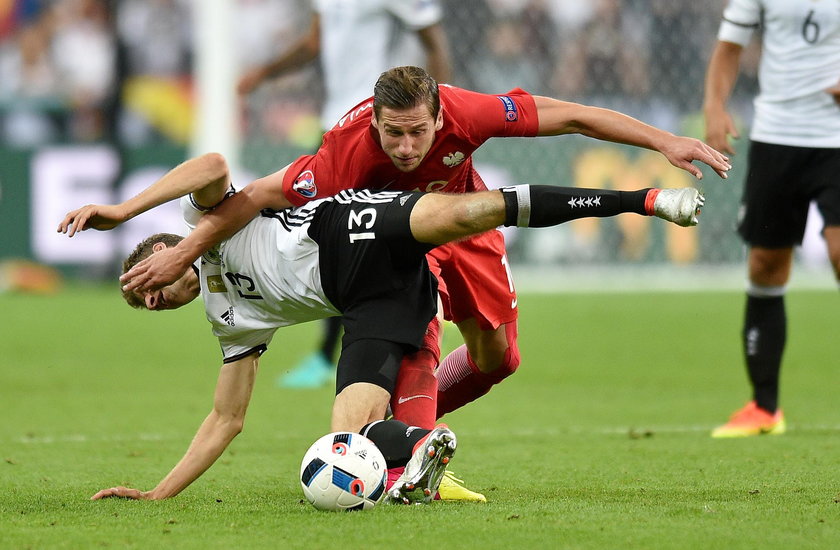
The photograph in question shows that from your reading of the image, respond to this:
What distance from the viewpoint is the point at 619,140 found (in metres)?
4.40

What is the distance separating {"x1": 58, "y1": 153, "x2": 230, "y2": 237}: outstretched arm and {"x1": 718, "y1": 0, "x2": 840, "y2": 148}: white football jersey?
282 cm

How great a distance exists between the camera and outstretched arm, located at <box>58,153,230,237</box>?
4102 millimetres

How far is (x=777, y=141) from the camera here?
600 cm

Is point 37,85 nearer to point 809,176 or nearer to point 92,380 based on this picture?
point 92,380

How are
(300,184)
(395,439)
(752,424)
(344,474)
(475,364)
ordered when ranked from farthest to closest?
(752,424)
(475,364)
(300,184)
(395,439)
(344,474)

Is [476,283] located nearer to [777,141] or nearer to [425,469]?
[425,469]

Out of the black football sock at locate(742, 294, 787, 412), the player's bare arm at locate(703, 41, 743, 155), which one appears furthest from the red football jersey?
the black football sock at locate(742, 294, 787, 412)

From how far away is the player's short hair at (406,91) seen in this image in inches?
167

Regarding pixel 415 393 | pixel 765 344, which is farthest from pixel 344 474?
pixel 765 344

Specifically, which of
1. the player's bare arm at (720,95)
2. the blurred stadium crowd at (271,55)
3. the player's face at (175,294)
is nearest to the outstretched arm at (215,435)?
the player's face at (175,294)

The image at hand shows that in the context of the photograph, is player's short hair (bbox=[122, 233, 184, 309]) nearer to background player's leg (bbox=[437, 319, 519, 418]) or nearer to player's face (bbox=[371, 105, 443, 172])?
player's face (bbox=[371, 105, 443, 172])

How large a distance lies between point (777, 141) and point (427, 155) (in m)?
2.12

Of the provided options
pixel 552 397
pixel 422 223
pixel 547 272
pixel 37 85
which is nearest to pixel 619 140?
pixel 422 223

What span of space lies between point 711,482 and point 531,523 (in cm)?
A: 108
